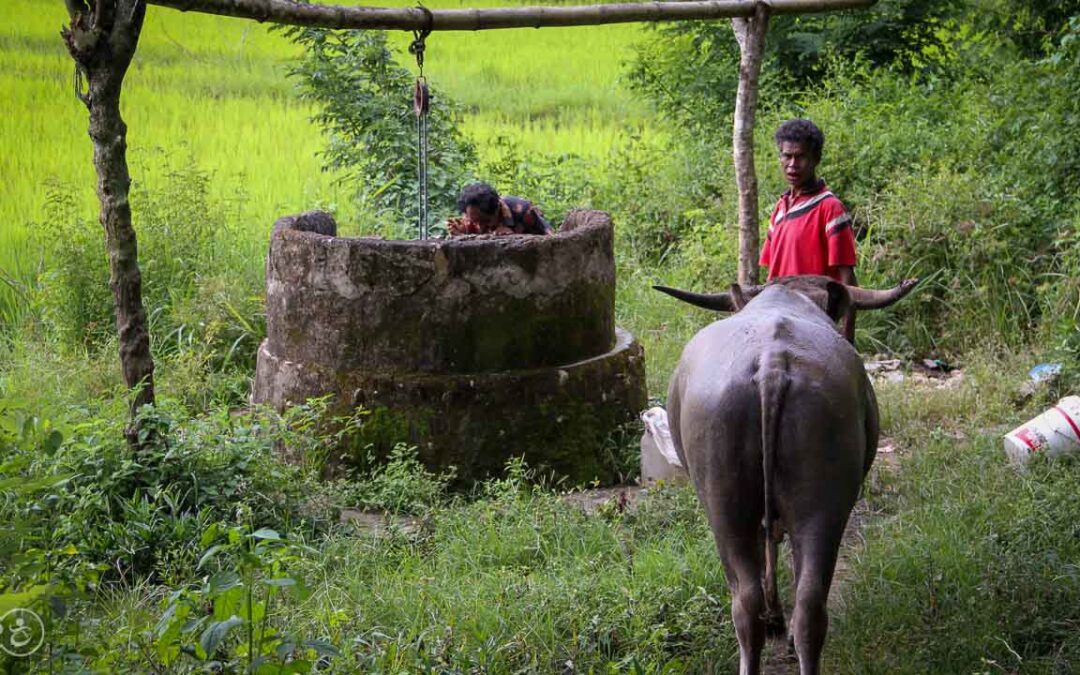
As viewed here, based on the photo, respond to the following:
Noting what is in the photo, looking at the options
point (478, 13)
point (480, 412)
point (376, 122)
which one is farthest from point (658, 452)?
point (376, 122)

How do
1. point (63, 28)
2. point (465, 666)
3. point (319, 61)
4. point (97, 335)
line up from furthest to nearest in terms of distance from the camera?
point (319, 61) < point (97, 335) < point (63, 28) < point (465, 666)

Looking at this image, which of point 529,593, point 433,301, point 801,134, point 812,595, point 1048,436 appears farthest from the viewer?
point 433,301

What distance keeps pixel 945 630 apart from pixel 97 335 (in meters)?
5.56

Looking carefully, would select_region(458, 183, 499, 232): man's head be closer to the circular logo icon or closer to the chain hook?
the chain hook

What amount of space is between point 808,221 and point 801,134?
367mm

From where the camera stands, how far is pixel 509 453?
5879 millimetres

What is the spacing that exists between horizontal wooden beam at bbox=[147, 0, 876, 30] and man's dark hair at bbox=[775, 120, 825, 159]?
1297 millimetres

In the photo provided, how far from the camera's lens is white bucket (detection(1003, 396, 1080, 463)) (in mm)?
5574

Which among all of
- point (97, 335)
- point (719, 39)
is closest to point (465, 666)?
point (97, 335)

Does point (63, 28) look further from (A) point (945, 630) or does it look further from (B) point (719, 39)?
(B) point (719, 39)

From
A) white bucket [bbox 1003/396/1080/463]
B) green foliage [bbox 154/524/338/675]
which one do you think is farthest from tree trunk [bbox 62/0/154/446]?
white bucket [bbox 1003/396/1080/463]

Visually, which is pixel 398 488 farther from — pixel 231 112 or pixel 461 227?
pixel 231 112

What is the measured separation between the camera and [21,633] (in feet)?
8.77

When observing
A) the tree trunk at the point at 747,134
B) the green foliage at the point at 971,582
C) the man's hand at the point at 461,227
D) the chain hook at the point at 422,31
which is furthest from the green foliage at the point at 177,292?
the green foliage at the point at 971,582
